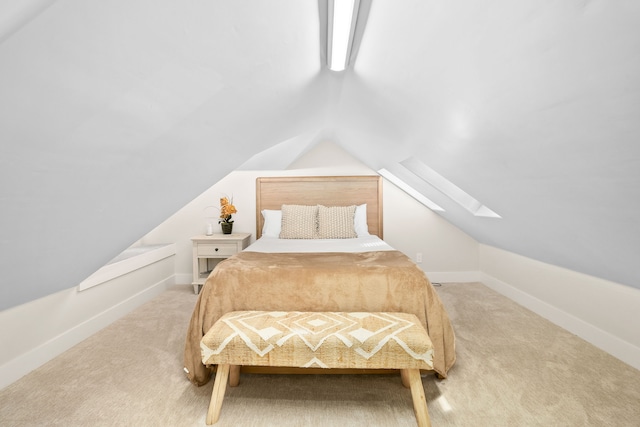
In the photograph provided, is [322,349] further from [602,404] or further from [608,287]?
[608,287]

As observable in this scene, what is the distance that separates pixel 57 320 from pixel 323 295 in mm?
1762

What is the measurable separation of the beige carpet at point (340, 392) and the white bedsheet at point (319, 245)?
3.03 ft

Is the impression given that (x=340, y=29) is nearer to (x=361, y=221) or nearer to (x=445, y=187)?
(x=445, y=187)

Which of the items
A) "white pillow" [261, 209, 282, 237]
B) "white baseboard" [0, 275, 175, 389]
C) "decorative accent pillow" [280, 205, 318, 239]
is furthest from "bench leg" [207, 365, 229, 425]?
"white pillow" [261, 209, 282, 237]

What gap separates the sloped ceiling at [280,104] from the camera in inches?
30.5

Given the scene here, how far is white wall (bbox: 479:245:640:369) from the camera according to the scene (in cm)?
203

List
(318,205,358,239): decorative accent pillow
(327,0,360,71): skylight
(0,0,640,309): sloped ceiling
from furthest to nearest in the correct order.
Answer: (318,205,358,239): decorative accent pillow
(327,0,360,71): skylight
(0,0,640,309): sloped ceiling

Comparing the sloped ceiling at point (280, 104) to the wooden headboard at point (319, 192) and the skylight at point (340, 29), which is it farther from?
the wooden headboard at point (319, 192)

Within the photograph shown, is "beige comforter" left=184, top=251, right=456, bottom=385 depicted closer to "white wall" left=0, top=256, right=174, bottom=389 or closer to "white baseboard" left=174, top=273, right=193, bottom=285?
"white wall" left=0, top=256, right=174, bottom=389

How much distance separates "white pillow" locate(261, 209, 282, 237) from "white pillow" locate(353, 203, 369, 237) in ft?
2.71

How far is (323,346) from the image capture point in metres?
1.52

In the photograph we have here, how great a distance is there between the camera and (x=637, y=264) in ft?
5.31

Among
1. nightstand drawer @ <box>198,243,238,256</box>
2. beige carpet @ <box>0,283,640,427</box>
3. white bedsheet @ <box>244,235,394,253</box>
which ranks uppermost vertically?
white bedsheet @ <box>244,235,394,253</box>

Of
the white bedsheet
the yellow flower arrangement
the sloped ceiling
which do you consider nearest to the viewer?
the sloped ceiling
